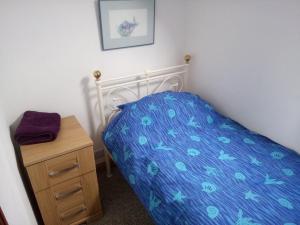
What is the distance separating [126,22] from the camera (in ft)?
6.52

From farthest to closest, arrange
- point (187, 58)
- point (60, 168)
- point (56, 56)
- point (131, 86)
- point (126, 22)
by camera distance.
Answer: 1. point (187, 58)
2. point (131, 86)
3. point (126, 22)
4. point (56, 56)
5. point (60, 168)

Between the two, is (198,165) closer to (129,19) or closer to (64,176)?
(64,176)

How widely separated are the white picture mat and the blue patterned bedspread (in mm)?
589

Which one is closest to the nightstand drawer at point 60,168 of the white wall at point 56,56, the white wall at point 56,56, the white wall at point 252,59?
the white wall at point 56,56

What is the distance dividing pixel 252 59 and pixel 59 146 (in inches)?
61.5

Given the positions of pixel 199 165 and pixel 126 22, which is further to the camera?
pixel 126 22

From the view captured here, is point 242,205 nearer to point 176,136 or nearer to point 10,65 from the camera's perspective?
point 176,136

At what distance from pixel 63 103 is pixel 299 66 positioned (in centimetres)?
177

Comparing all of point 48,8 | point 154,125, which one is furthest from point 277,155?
point 48,8

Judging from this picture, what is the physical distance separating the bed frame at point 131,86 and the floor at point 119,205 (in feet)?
0.42

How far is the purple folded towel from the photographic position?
1592mm

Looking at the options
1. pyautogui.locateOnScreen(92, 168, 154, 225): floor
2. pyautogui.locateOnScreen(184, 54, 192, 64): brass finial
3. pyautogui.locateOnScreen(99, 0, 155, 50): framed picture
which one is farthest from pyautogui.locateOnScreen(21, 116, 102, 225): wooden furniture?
pyautogui.locateOnScreen(184, 54, 192, 64): brass finial

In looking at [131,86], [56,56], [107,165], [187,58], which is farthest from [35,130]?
[187,58]

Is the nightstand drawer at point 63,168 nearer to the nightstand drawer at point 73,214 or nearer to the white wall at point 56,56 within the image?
the nightstand drawer at point 73,214
